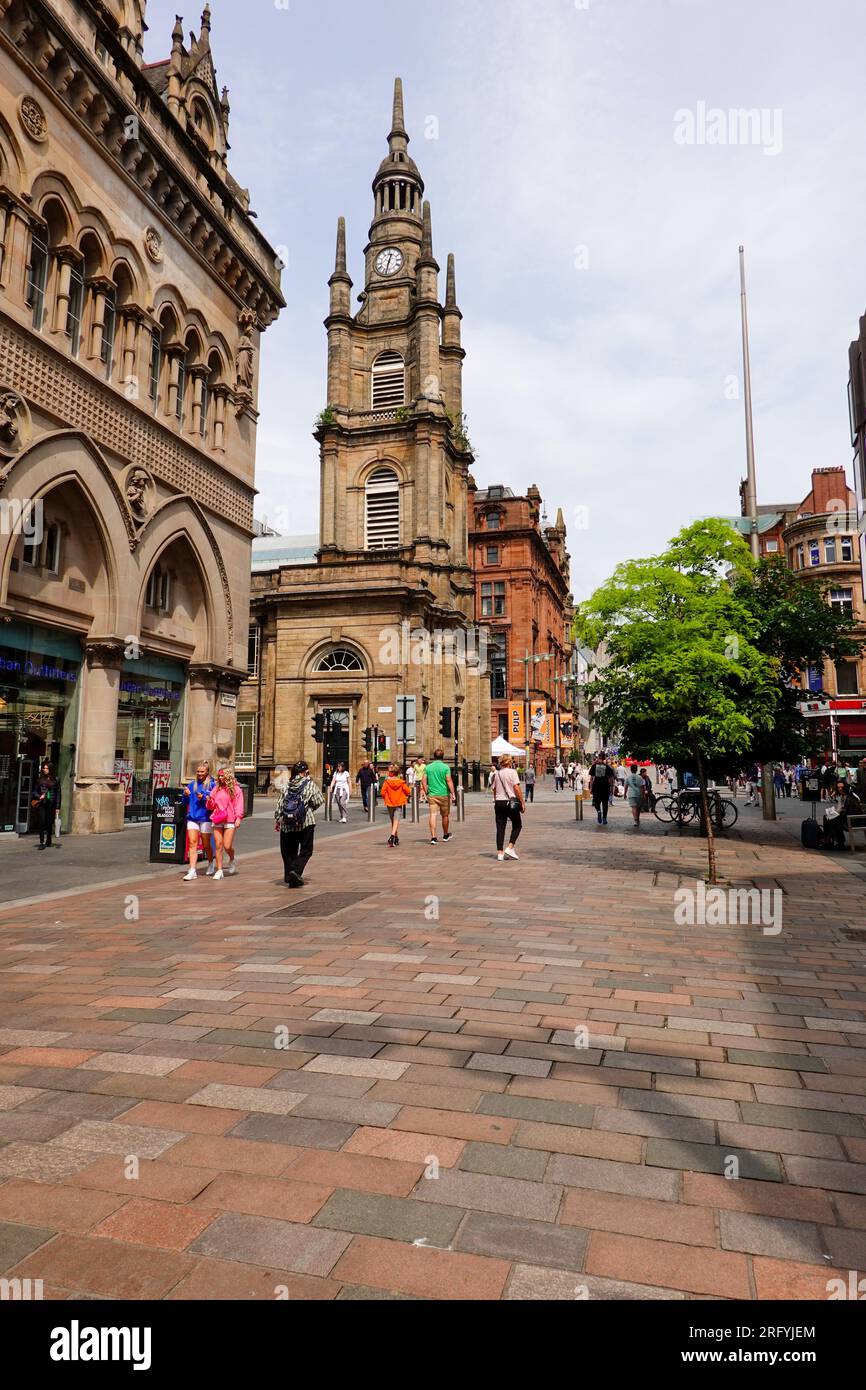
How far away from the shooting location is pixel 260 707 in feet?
140

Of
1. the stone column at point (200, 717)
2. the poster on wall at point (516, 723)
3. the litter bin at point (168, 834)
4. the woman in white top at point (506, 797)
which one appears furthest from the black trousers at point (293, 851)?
the poster on wall at point (516, 723)

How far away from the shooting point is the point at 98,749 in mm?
18391

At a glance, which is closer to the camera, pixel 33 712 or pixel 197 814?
pixel 197 814

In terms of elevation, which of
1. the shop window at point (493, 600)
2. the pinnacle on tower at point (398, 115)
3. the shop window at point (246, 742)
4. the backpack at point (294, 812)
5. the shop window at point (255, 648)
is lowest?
the backpack at point (294, 812)

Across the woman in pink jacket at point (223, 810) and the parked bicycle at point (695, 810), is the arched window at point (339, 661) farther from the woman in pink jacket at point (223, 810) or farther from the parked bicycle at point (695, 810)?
the woman in pink jacket at point (223, 810)

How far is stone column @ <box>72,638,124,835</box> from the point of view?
18156 millimetres

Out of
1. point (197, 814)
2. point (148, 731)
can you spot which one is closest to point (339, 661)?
point (148, 731)

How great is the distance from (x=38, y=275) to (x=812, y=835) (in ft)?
65.9

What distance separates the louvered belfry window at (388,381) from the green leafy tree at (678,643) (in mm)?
40502

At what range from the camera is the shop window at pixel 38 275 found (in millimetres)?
16953

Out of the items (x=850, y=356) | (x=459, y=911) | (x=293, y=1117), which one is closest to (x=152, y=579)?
(x=459, y=911)

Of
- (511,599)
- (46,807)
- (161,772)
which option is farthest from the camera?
(511,599)

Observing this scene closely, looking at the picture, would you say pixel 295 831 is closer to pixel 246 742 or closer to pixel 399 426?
pixel 246 742

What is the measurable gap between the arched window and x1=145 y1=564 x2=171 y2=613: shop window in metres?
18.8
